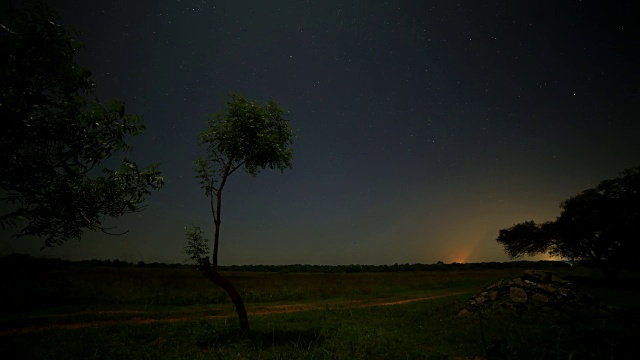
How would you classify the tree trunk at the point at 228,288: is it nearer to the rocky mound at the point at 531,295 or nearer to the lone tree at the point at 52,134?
the lone tree at the point at 52,134

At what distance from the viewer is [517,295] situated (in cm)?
1931

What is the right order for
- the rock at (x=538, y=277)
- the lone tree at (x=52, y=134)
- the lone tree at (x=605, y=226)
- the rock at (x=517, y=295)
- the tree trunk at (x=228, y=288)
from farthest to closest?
the lone tree at (x=605, y=226)
the rock at (x=538, y=277)
the rock at (x=517, y=295)
the tree trunk at (x=228, y=288)
the lone tree at (x=52, y=134)

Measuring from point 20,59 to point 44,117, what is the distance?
152cm

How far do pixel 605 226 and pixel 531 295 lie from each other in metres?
26.9

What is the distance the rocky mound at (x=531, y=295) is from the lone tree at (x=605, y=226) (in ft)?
75.8

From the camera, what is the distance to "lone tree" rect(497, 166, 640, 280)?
3516 cm

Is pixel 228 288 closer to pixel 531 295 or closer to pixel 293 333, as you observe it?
pixel 293 333

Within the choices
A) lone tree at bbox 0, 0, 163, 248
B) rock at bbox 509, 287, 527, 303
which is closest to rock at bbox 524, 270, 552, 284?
rock at bbox 509, 287, 527, 303

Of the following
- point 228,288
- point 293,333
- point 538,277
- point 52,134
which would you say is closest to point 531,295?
point 538,277

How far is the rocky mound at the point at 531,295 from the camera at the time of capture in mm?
18531

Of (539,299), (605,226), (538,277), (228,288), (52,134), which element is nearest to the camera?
(52,134)

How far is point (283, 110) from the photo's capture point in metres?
15.9

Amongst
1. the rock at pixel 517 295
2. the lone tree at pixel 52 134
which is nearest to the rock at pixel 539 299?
the rock at pixel 517 295

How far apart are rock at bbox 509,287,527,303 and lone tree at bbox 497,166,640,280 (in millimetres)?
26073
